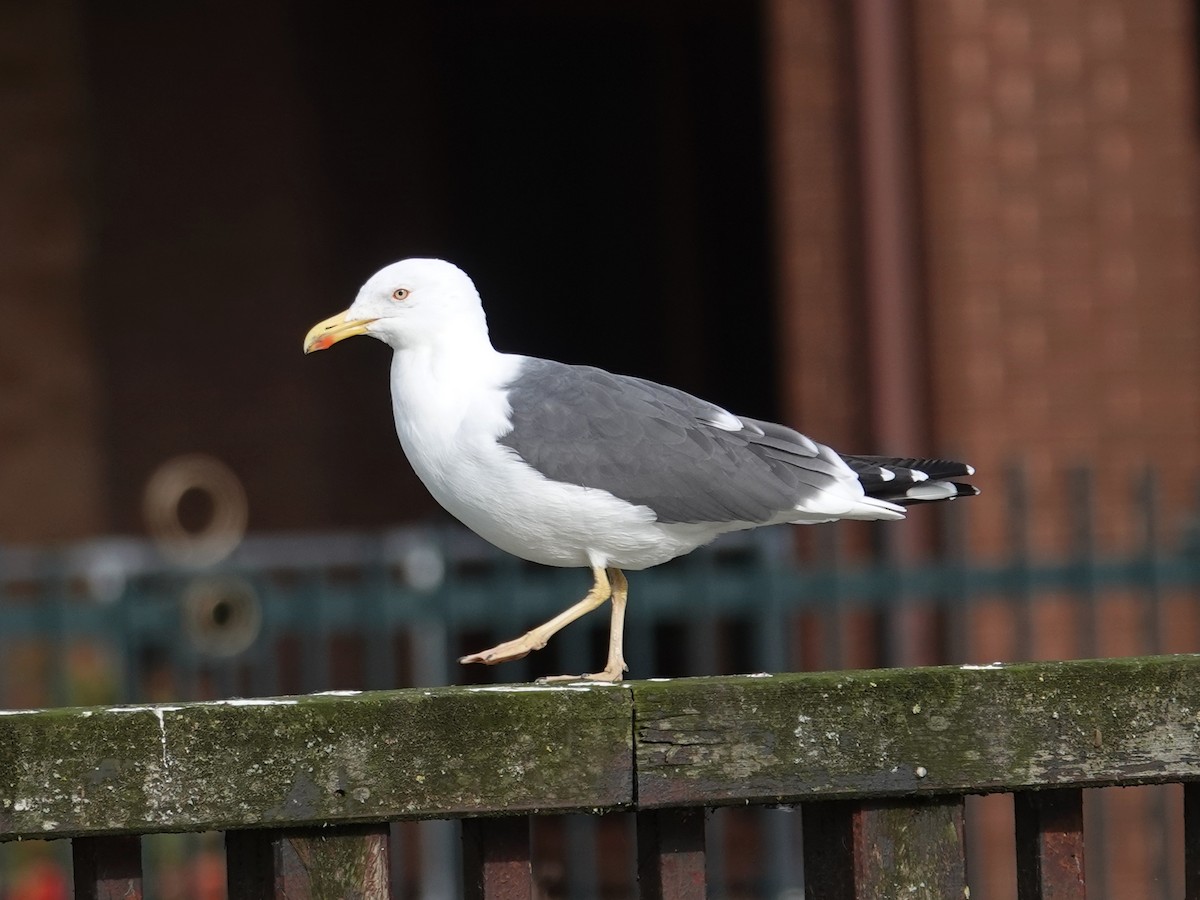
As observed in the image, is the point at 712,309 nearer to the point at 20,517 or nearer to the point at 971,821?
the point at 20,517

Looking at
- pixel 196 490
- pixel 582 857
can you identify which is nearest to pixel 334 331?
pixel 582 857

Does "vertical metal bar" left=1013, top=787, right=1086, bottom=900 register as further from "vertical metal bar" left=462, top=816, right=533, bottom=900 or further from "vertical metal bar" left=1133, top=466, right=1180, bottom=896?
"vertical metal bar" left=1133, top=466, right=1180, bottom=896

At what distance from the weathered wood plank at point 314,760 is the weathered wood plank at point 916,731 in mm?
81

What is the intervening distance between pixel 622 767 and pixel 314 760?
13.6 inches

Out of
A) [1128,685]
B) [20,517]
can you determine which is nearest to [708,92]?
[20,517]

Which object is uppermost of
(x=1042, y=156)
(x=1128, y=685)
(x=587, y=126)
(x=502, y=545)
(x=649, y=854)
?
(x=587, y=126)

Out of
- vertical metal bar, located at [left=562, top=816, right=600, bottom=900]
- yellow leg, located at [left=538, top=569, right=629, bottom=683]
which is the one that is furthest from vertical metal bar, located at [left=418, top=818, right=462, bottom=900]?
yellow leg, located at [left=538, top=569, right=629, bottom=683]

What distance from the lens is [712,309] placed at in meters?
12.2

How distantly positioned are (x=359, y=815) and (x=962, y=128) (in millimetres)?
5785

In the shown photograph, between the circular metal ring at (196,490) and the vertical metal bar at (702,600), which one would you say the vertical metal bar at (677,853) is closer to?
the vertical metal bar at (702,600)

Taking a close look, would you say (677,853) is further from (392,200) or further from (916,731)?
(392,200)

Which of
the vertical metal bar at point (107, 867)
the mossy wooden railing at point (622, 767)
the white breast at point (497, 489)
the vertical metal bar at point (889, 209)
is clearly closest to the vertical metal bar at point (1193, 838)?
the mossy wooden railing at point (622, 767)

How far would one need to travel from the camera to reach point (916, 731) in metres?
2.11

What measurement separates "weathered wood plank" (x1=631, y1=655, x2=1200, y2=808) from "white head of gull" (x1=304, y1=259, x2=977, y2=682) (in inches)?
27.8
